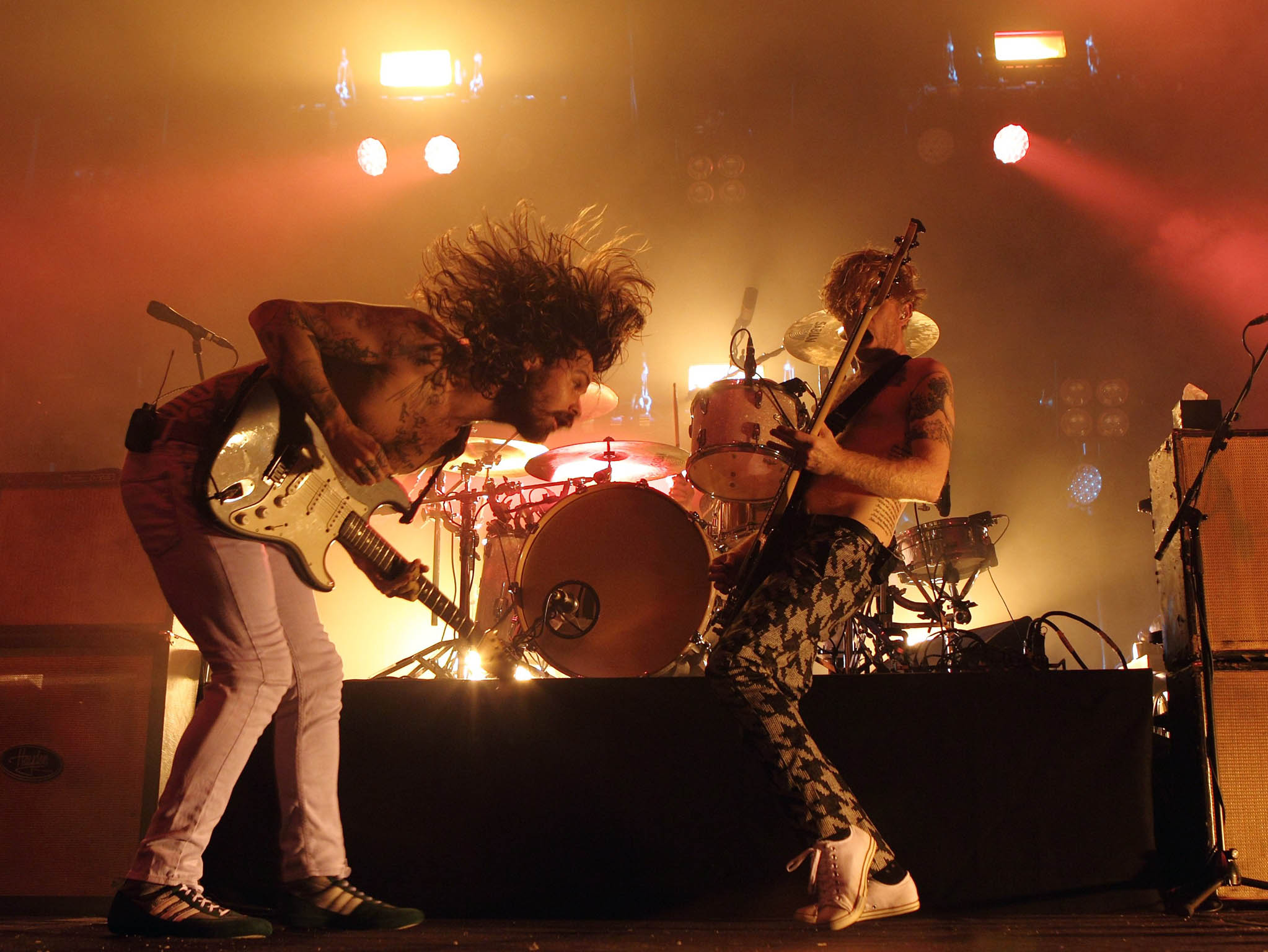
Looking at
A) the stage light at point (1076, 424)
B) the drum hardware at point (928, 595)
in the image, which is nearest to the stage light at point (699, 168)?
the drum hardware at point (928, 595)

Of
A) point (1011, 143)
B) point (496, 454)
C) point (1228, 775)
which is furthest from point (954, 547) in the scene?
point (1011, 143)

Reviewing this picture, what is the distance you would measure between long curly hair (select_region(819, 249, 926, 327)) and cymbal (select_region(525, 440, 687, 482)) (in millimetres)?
2563

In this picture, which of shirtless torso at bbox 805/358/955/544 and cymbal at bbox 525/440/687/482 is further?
cymbal at bbox 525/440/687/482

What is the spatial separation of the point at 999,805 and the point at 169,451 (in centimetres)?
262

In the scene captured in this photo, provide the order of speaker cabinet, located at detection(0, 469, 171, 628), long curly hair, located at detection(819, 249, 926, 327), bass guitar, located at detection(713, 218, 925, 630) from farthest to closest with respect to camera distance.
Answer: speaker cabinet, located at detection(0, 469, 171, 628), long curly hair, located at detection(819, 249, 926, 327), bass guitar, located at detection(713, 218, 925, 630)

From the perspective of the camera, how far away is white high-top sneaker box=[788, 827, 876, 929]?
7.57 ft

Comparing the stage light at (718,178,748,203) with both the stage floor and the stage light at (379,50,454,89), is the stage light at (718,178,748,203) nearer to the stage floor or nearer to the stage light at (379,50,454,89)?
the stage light at (379,50,454,89)

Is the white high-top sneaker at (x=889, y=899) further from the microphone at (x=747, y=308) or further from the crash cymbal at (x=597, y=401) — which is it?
the microphone at (x=747, y=308)

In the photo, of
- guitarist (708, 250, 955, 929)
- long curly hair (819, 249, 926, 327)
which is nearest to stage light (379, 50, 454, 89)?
long curly hair (819, 249, 926, 327)

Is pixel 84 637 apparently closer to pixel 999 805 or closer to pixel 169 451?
pixel 169 451

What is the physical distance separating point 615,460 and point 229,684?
3.67 m

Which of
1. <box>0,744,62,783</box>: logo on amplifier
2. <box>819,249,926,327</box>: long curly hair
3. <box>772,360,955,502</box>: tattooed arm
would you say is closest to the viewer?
<box>772,360,955,502</box>: tattooed arm

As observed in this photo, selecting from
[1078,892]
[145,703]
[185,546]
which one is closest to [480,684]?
[185,546]

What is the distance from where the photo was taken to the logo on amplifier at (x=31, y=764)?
3.29 metres
